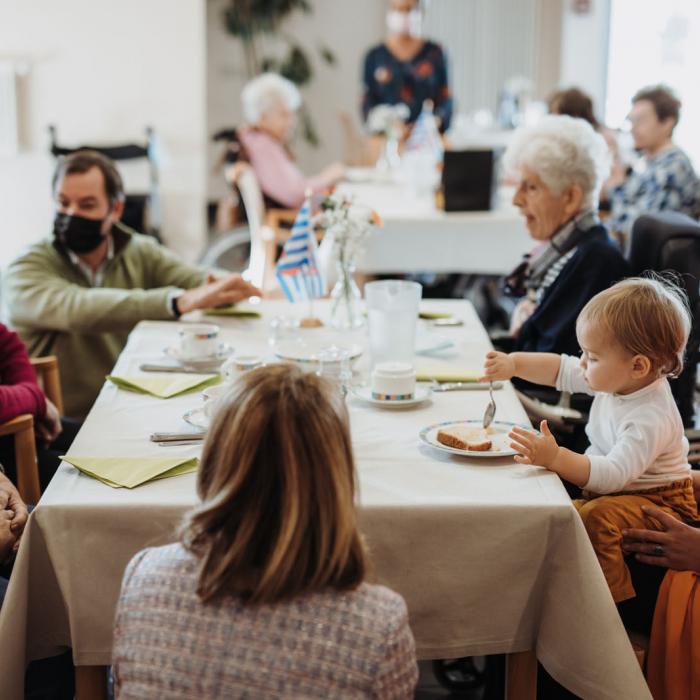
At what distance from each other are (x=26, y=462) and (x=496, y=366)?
0.95m

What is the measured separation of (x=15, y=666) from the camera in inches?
52.1

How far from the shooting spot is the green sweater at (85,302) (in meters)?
2.45

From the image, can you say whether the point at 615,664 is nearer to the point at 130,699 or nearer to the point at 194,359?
the point at 130,699

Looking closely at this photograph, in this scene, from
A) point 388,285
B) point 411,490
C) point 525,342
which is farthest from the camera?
point 525,342

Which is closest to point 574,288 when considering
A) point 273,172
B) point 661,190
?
point 661,190

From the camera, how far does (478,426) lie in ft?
5.51

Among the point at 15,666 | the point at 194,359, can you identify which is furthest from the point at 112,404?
the point at 15,666

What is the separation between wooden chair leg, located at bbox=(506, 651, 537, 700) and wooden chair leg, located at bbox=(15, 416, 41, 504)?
3.44 feet

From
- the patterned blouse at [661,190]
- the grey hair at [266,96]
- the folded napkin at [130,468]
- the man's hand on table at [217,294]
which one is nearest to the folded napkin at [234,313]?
the man's hand on table at [217,294]

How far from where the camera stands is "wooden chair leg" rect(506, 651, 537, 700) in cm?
146

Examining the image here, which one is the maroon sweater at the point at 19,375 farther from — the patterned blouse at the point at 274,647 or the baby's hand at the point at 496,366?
the patterned blouse at the point at 274,647

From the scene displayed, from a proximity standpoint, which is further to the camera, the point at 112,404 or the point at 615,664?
the point at 112,404

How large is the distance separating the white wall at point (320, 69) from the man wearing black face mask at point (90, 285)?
5.22 metres

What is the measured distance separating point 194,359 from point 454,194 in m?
2.09
